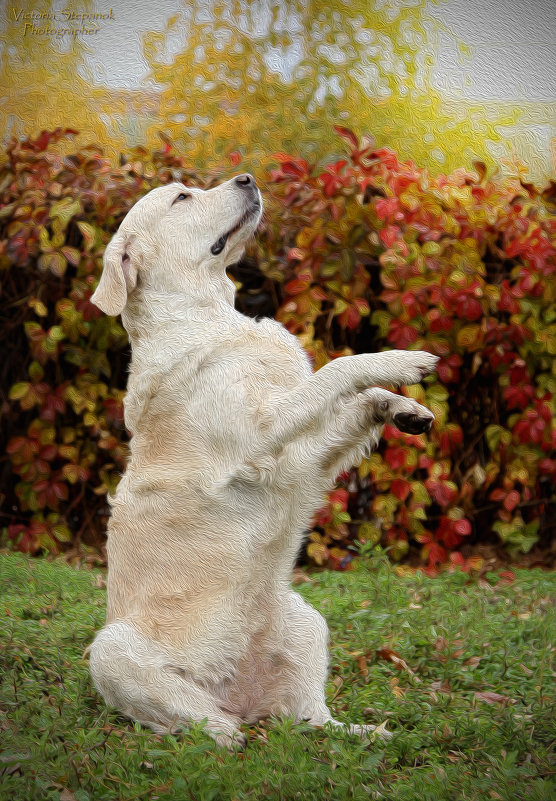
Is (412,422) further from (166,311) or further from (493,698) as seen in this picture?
(493,698)

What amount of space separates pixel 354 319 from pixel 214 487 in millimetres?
2405

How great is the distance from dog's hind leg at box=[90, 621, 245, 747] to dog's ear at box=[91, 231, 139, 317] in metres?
1.08

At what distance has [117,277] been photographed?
281 centimetres

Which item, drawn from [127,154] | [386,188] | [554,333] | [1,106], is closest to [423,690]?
[554,333]

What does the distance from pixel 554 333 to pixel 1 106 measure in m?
3.76

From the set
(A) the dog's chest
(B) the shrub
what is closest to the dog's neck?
(A) the dog's chest

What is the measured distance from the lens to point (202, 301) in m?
2.87

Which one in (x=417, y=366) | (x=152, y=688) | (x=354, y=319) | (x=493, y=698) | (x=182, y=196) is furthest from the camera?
(x=354, y=319)

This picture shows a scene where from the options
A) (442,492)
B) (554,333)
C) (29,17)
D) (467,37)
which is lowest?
(442,492)

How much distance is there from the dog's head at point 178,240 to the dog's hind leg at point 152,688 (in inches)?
43.8

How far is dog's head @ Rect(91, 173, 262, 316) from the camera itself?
284cm

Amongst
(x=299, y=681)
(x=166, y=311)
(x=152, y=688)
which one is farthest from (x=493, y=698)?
(x=166, y=311)

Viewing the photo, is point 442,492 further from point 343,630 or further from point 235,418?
point 235,418

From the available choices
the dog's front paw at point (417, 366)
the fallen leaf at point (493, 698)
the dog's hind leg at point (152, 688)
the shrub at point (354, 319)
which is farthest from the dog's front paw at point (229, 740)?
the shrub at point (354, 319)
